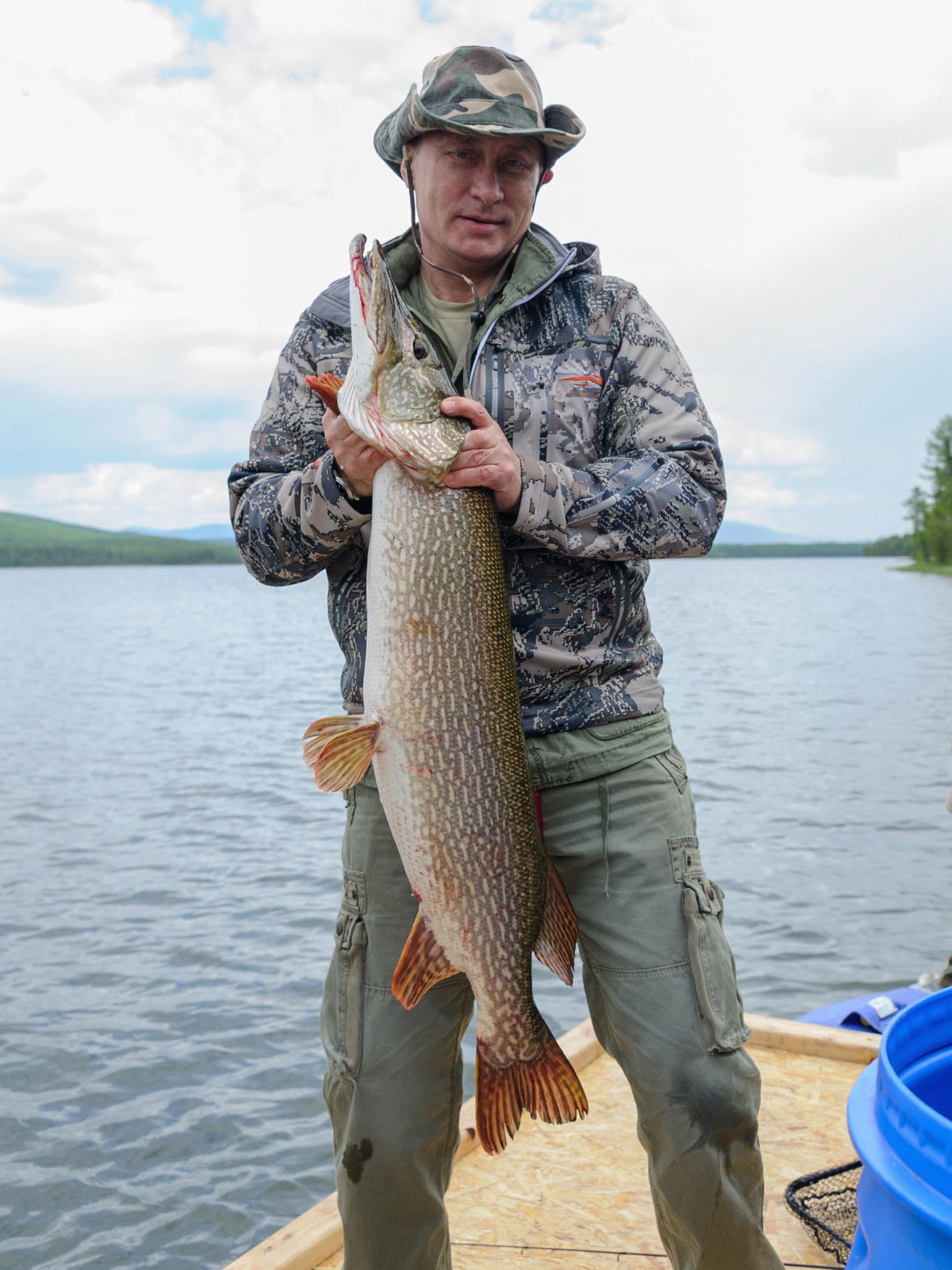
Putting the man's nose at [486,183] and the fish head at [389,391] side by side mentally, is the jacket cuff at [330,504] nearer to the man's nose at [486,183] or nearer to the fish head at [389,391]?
the fish head at [389,391]

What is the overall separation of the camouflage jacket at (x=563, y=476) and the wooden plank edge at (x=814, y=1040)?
262cm

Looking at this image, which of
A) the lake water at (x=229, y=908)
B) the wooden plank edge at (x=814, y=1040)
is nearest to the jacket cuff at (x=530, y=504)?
the wooden plank edge at (x=814, y=1040)

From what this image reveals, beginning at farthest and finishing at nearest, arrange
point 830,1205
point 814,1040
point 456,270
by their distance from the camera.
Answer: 1. point 814,1040
2. point 830,1205
3. point 456,270

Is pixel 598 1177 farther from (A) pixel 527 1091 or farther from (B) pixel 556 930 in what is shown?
(B) pixel 556 930

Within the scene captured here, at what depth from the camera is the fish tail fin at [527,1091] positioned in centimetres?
270

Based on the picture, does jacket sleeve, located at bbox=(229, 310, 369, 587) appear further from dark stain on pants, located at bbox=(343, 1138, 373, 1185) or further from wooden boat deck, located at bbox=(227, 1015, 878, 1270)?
wooden boat deck, located at bbox=(227, 1015, 878, 1270)

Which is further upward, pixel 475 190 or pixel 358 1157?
pixel 475 190

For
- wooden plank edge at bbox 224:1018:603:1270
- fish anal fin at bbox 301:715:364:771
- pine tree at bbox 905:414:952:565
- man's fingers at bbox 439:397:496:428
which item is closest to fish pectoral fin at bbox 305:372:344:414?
man's fingers at bbox 439:397:496:428

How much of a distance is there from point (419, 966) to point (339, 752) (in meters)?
0.55

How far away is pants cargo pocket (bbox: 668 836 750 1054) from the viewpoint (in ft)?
8.68

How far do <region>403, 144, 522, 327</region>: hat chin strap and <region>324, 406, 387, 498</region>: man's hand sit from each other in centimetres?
57

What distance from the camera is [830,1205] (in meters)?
3.61

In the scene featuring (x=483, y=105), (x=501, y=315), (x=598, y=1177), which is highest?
(x=483, y=105)

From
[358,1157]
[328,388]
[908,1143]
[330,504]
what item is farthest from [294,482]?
[908,1143]
